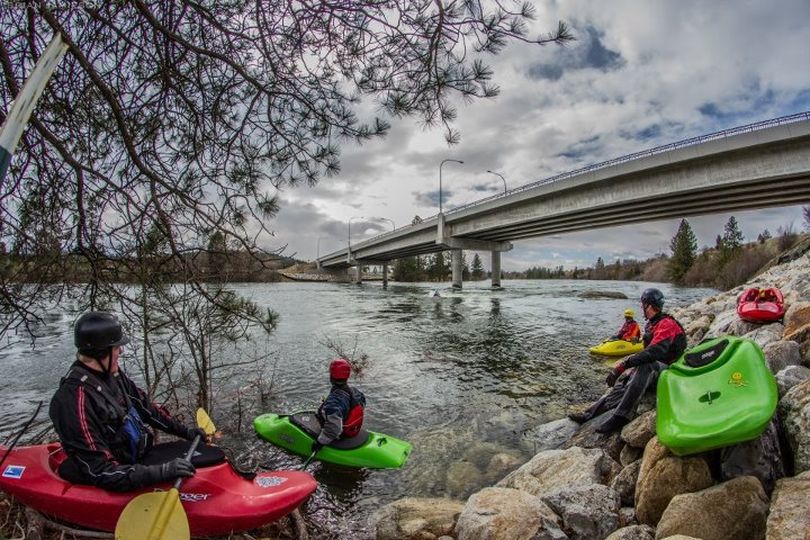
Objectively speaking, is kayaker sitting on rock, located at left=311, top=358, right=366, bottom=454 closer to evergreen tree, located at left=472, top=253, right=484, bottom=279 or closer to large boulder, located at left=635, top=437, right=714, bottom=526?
large boulder, located at left=635, top=437, right=714, bottom=526

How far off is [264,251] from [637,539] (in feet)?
10.7

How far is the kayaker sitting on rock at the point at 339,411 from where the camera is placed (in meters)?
4.88

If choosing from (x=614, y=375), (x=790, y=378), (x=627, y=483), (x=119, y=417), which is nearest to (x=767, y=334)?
(x=614, y=375)

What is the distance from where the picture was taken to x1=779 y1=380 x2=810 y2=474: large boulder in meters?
2.50

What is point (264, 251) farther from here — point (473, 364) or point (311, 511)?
point (473, 364)

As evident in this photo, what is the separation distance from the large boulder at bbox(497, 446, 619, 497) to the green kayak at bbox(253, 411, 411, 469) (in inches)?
51.7

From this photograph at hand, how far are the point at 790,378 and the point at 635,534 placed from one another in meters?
1.87

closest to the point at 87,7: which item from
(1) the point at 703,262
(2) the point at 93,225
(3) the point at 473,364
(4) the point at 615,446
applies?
(2) the point at 93,225

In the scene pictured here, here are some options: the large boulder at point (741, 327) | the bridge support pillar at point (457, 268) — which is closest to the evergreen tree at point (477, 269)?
the bridge support pillar at point (457, 268)

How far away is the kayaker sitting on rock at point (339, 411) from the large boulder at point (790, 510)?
3750 millimetres

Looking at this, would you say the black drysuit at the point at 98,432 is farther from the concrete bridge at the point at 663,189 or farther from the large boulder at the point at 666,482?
the concrete bridge at the point at 663,189

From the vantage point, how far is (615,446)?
4.33 meters

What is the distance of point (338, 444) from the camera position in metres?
4.88

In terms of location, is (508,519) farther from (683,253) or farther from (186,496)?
(683,253)
